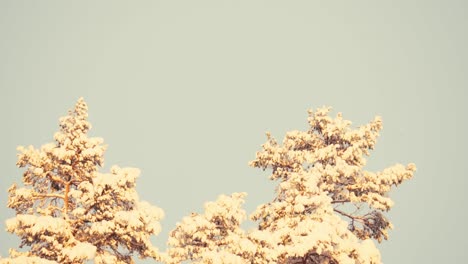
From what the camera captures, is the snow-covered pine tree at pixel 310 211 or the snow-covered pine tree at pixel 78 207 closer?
the snow-covered pine tree at pixel 78 207

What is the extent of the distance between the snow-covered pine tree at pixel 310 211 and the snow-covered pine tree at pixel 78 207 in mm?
2137

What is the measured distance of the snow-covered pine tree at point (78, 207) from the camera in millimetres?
12789

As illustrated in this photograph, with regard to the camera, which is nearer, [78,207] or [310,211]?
[78,207]

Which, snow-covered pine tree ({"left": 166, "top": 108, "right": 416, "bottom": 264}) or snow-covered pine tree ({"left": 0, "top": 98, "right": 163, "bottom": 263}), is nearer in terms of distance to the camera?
snow-covered pine tree ({"left": 0, "top": 98, "right": 163, "bottom": 263})

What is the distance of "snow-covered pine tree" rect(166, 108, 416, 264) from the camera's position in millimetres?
15062

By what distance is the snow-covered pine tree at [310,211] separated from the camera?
1506cm

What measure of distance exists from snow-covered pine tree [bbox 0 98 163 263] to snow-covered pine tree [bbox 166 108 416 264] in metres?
2.14

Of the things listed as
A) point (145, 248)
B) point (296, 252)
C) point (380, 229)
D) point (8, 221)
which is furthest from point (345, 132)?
point (8, 221)

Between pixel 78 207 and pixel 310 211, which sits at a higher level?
pixel 310 211

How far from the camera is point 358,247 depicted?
16.4 metres

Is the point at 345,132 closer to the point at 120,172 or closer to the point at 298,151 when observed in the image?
the point at 298,151

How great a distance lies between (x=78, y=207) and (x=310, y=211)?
8651 millimetres

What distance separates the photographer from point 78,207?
1445 cm

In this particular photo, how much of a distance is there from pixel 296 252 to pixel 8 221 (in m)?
8.99
